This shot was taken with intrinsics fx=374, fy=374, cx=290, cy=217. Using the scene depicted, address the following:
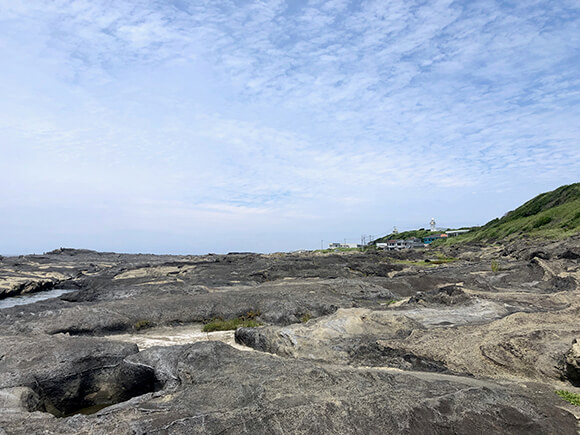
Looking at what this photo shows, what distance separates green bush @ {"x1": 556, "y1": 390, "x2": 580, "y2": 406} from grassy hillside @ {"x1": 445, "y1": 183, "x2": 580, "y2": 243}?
7737 cm

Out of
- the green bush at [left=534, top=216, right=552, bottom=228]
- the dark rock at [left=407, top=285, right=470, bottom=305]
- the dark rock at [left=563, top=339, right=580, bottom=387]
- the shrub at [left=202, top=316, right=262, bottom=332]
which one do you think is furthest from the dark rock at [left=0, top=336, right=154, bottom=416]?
the green bush at [left=534, top=216, right=552, bottom=228]

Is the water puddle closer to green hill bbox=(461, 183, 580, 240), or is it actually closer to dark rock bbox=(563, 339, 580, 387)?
dark rock bbox=(563, 339, 580, 387)

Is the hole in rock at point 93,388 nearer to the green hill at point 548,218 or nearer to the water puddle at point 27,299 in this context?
the water puddle at point 27,299

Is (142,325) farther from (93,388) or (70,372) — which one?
(70,372)

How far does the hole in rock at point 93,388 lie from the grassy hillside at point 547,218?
84.1m

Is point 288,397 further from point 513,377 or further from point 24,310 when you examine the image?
point 24,310

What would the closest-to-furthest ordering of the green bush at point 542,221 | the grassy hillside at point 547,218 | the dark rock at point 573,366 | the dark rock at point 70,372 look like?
the dark rock at point 573,366 → the dark rock at point 70,372 → the grassy hillside at point 547,218 → the green bush at point 542,221

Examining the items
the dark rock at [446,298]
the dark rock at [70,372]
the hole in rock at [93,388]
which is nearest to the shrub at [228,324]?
the dark rock at [70,372]

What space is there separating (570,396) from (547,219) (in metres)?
109

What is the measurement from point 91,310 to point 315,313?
1508 cm

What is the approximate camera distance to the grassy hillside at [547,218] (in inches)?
3396

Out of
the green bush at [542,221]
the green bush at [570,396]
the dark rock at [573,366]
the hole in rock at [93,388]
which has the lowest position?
the hole in rock at [93,388]

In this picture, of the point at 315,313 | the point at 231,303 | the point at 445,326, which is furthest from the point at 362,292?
the point at 445,326

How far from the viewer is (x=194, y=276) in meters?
49.1
